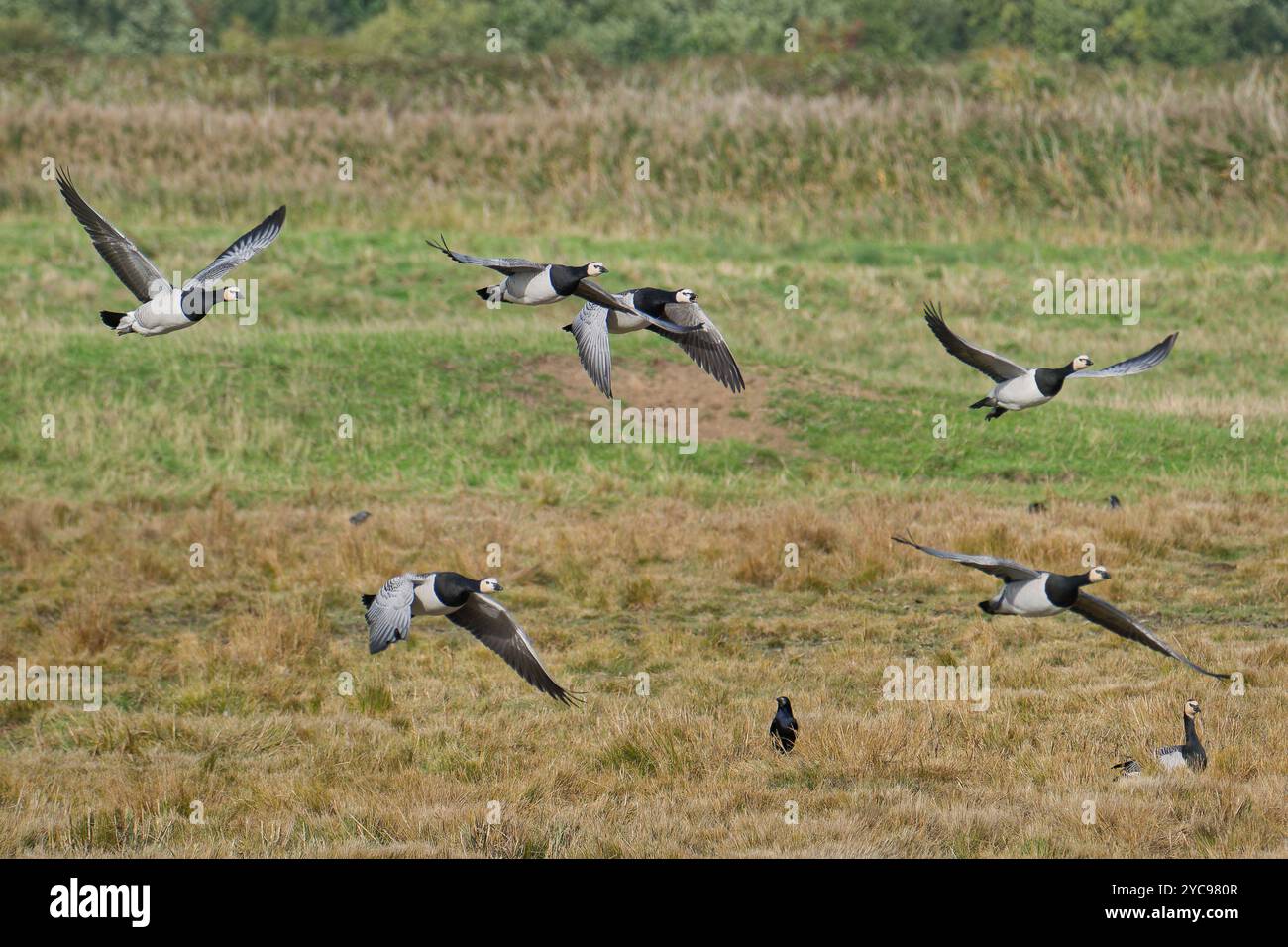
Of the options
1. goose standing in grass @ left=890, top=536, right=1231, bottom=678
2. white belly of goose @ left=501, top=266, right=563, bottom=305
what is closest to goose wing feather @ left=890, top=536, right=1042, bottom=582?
goose standing in grass @ left=890, top=536, right=1231, bottom=678

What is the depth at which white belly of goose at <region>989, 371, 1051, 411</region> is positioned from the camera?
8.77 metres

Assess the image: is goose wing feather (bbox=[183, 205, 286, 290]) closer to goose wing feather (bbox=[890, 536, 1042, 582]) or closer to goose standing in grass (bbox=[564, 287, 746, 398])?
goose standing in grass (bbox=[564, 287, 746, 398])

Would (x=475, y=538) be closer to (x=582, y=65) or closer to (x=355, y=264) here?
(x=355, y=264)

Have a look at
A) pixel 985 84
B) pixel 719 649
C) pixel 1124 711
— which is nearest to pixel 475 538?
pixel 719 649

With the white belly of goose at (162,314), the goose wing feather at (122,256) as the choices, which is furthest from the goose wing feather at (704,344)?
the goose wing feather at (122,256)

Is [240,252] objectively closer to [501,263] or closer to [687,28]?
[501,263]

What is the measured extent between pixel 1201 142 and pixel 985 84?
242 inches

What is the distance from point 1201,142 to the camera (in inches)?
1257

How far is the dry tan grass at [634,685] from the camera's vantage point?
988 centimetres

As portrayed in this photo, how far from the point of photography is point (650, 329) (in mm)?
9195

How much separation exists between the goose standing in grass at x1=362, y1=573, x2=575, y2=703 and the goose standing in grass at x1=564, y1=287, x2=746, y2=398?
1267 millimetres

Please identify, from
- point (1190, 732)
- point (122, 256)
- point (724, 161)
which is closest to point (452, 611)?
point (122, 256)

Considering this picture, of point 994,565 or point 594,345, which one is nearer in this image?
point 994,565

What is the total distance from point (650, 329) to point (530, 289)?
3.31ft
